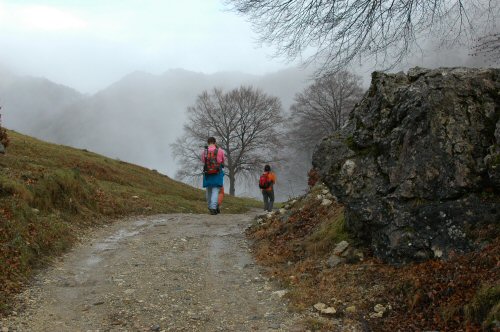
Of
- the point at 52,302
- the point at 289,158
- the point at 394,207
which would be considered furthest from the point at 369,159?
the point at 289,158

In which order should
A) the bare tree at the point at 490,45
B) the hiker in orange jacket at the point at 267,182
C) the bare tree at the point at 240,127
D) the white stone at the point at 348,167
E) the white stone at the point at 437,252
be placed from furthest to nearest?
1. the bare tree at the point at 240,127
2. the hiker in orange jacket at the point at 267,182
3. the white stone at the point at 348,167
4. the bare tree at the point at 490,45
5. the white stone at the point at 437,252

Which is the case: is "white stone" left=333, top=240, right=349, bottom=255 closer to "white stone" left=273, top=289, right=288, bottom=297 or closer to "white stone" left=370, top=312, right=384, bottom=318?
"white stone" left=273, top=289, right=288, bottom=297

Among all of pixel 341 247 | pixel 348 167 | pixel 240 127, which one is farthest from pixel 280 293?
pixel 240 127

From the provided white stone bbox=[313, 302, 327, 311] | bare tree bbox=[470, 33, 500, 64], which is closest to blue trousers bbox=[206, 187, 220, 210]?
white stone bbox=[313, 302, 327, 311]

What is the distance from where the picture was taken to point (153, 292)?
20.1 ft

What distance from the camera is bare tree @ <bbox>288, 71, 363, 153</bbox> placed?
4519 cm

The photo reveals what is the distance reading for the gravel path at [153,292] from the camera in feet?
16.7

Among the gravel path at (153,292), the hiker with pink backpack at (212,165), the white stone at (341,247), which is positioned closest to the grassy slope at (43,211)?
the gravel path at (153,292)

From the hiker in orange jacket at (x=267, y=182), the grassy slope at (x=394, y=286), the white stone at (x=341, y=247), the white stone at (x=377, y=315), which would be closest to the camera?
the grassy slope at (x=394, y=286)

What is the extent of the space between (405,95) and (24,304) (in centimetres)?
608

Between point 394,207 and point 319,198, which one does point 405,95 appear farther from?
point 319,198

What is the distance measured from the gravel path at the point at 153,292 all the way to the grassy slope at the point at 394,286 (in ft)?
1.76

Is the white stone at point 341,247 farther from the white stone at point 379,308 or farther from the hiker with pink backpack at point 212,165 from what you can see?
the hiker with pink backpack at point 212,165

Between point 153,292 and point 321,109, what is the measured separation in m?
43.5
